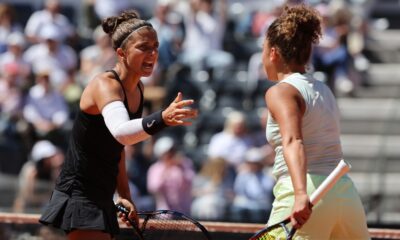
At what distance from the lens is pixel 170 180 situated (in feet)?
38.2

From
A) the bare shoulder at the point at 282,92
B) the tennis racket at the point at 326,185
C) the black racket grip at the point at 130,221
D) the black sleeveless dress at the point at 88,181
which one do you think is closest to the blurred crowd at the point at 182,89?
the black racket grip at the point at 130,221

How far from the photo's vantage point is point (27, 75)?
13.3 metres

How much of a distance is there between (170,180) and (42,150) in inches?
61.7

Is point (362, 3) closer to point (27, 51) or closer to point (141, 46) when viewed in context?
point (27, 51)

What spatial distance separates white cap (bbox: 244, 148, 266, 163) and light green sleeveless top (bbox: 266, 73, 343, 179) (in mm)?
6428

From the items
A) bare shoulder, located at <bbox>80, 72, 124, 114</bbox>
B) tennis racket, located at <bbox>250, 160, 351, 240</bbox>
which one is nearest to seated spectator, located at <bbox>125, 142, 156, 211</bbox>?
bare shoulder, located at <bbox>80, 72, 124, 114</bbox>

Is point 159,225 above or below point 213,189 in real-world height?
above

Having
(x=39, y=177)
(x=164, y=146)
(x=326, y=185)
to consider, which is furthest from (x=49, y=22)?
(x=326, y=185)

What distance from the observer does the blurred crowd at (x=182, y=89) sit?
11.7 m

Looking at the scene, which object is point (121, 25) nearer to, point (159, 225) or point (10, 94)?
point (159, 225)

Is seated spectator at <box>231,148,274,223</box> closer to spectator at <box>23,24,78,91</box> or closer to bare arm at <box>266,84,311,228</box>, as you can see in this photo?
spectator at <box>23,24,78,91</box>

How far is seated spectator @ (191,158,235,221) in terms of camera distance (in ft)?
37.7

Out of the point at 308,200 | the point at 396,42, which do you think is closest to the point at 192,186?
the point at 396,42

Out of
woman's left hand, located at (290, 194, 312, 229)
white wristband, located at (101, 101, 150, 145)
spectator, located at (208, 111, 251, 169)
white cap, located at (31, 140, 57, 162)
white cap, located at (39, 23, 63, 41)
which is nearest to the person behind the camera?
woman's left hand, located at (290, 194, 312, 229)
